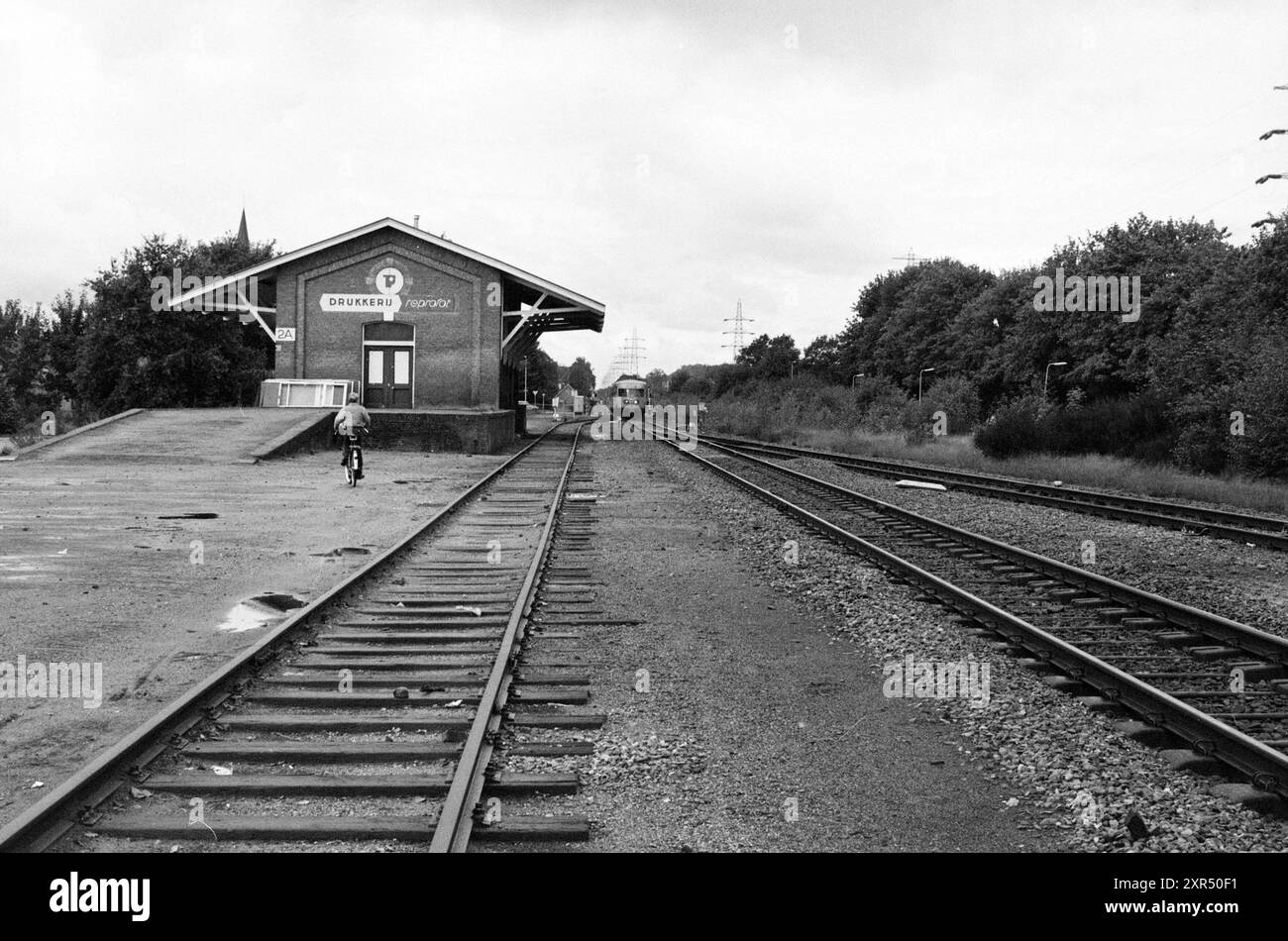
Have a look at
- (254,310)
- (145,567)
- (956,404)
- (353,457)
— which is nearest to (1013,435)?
(956,404)

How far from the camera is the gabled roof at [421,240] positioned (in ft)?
114

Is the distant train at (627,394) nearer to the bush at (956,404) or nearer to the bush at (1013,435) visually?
the bush at (956,404)

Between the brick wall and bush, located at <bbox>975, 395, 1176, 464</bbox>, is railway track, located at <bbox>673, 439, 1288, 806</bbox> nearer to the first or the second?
bush, located at <bbox>975, 395, 1176, 464</bbox>

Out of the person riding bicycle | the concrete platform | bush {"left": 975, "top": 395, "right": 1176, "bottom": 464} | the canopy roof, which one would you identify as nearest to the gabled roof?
the canopy roof

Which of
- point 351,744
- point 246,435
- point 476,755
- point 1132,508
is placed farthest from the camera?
point 246,435

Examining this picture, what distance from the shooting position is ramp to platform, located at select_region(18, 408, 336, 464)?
24.0 meters

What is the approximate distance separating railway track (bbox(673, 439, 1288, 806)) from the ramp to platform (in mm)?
17222

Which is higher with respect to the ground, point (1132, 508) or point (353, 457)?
point (353, 457)

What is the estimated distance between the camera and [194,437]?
2672 centimetres

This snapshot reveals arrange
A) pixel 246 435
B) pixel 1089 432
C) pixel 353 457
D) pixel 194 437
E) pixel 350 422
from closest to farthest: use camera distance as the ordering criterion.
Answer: pixel 350 422
pixel 353 457
pixel 194 437
pixel 246 435
pixel 1089 432

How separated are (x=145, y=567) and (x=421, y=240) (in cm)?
2647

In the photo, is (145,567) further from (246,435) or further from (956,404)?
(956,404)
